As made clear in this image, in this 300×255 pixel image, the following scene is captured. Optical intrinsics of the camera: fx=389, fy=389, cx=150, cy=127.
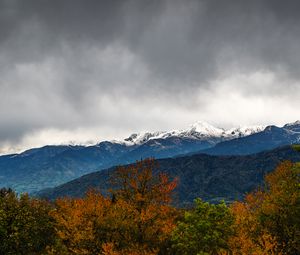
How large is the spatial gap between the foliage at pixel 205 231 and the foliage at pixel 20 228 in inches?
1054

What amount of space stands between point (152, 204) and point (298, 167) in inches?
1090

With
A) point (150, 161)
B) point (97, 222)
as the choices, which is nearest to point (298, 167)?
point (150, 161)

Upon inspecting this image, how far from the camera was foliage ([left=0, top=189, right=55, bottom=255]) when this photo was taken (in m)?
64.9

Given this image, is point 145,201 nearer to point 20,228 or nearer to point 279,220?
point 20,228

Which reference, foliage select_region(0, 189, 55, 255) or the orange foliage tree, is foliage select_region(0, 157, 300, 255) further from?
foliage select_region(0, 189, 55, 255)

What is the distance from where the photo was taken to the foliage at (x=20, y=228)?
213 feet

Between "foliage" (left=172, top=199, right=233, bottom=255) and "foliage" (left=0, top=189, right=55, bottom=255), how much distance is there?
26.8 meters

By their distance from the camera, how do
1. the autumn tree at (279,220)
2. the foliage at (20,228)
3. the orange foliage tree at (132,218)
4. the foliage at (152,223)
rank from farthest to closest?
the orange foliage tree at (132,218)
the autumn tree at (279,220)
the foliage at (20,228)
the foliage at (152,223)

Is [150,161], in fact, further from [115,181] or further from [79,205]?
[79,205]

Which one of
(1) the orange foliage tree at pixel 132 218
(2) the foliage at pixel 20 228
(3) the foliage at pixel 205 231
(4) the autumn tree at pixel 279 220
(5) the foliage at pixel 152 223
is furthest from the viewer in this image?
(1) the orange foliage tree at pixel 132 218

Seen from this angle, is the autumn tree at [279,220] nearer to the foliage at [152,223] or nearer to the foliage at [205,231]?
the foliage at [152,223]

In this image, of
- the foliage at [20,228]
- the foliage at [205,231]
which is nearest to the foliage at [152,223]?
the foliage at [205,231]

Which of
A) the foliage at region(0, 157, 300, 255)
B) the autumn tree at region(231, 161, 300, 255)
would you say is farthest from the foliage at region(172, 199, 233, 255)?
the autumn tree at region(231, 161, 300, 255)

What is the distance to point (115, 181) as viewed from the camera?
229 feet
